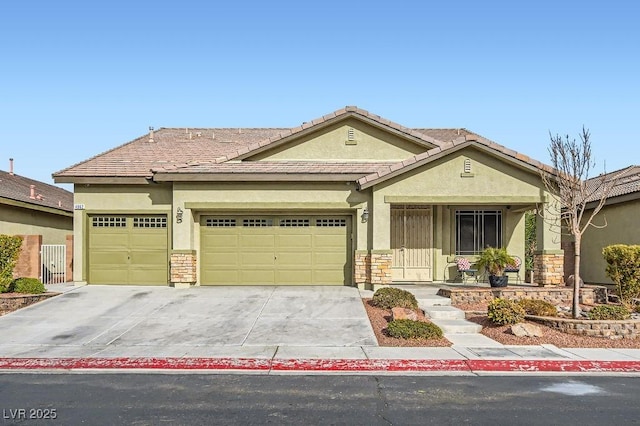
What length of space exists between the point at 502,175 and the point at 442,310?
→ 533 cm

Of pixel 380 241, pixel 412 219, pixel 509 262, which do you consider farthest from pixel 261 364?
pixel 412 219

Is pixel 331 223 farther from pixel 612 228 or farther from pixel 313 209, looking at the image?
pixel 612 228

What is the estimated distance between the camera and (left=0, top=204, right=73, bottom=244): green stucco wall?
19.1 metres

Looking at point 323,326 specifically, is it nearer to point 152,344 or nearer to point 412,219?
point 152,344

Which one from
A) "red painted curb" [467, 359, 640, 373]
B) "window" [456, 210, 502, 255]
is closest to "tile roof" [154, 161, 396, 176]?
"window" [456, 210, 502, 255]

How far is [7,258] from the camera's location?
1472 cm

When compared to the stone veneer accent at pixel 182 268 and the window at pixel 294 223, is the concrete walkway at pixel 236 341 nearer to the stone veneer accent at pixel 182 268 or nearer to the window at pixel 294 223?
the stone veneer accent at pixel 182 268

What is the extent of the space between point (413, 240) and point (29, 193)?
16362mm

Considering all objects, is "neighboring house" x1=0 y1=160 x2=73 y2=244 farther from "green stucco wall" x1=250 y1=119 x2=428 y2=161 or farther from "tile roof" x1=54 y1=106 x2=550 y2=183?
"green stucco wall" x1=250 y1=119 x2=428 y2=161

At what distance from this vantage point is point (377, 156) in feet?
60.5

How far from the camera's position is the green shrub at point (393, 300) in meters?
13.5

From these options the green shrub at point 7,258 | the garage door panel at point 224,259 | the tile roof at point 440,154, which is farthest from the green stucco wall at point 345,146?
the green shrub at point 7,258

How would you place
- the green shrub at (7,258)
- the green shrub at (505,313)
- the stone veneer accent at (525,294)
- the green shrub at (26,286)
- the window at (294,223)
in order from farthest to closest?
1. the window at (294,223)
2. the green shrub at (26,286)
3. the green shrub at (7,258)
4. the stone veneer accent at (525,294)
5. the green shrub at (505,313)

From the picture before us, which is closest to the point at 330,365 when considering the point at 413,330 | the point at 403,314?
the point at 413,330
